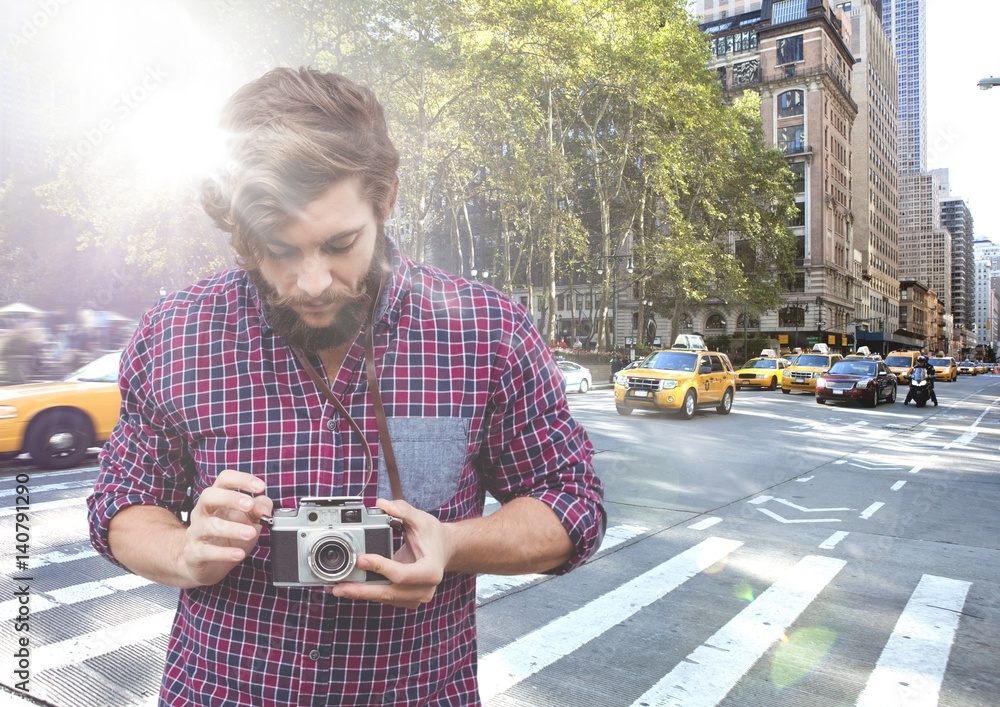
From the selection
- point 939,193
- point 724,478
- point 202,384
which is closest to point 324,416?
point 202,384

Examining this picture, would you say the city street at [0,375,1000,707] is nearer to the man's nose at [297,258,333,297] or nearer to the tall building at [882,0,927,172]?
the man's nose at [297,258,333,297]

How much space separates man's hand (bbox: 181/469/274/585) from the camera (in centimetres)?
117

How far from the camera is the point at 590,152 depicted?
4509 cm

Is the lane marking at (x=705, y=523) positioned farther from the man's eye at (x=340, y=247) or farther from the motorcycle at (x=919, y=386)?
the motorcycle at (x=919, y=386)

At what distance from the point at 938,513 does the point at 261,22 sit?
21.1 m

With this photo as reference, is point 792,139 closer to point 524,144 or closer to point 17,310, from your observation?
point 524,144

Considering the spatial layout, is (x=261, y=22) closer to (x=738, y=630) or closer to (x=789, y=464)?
(x=789, y=464)

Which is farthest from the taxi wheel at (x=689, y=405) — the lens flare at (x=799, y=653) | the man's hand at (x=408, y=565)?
the man's hand at (x=408, y=565)

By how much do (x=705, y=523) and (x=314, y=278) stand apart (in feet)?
23.9

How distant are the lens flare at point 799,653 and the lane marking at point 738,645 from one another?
3.5 inches

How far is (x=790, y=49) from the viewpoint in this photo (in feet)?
236

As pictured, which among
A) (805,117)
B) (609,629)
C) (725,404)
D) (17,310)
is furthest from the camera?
(805,117)

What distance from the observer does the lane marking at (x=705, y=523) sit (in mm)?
7846

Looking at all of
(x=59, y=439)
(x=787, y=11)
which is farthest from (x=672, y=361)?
(x=787, y=11)
